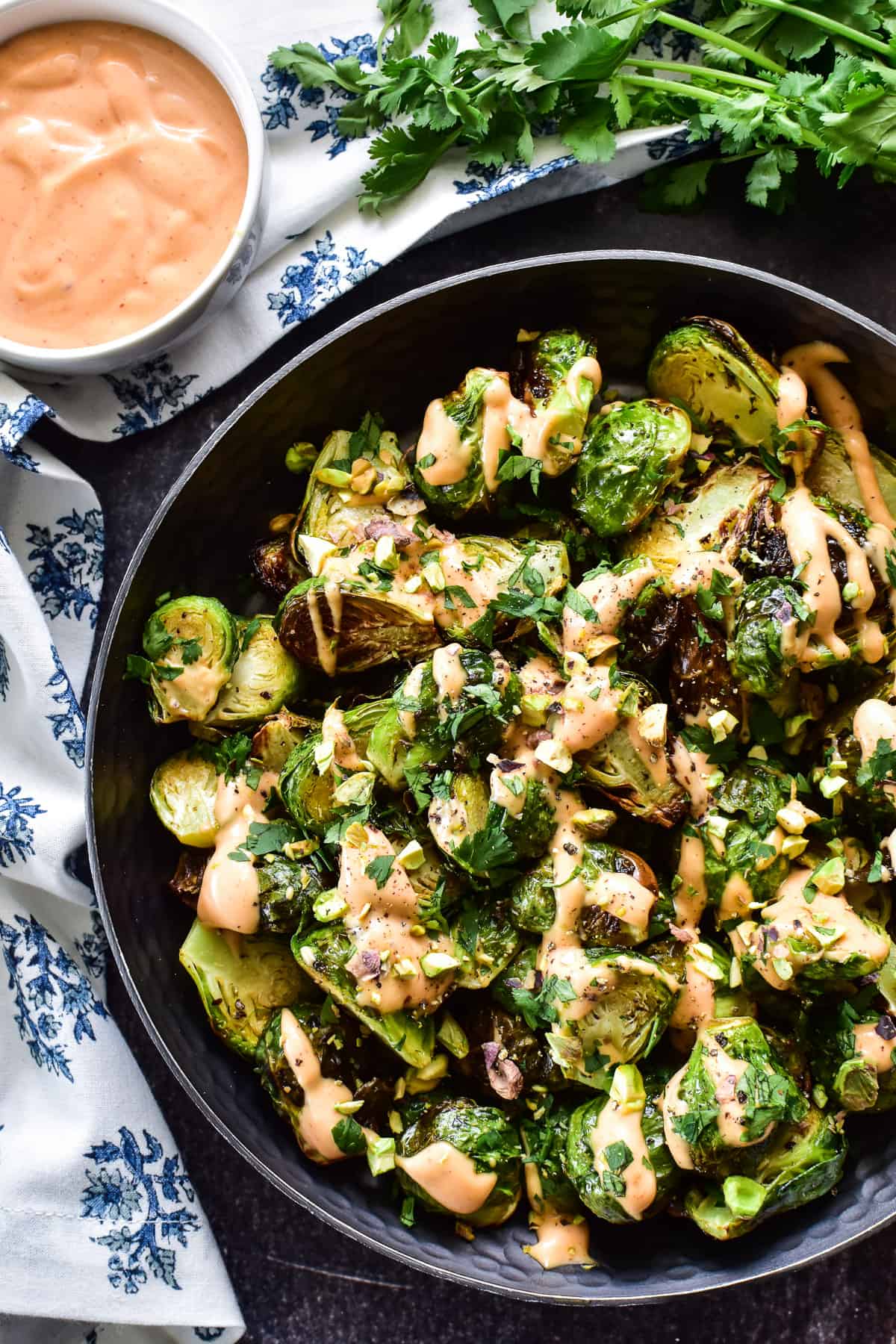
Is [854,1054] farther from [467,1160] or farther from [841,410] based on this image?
[841,410]

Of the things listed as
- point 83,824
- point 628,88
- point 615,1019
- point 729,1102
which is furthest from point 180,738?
point 628,88

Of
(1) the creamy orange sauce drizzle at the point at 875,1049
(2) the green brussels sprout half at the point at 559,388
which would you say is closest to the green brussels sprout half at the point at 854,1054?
(1) the creamy orange sauce drizzle at the point at 875,1049

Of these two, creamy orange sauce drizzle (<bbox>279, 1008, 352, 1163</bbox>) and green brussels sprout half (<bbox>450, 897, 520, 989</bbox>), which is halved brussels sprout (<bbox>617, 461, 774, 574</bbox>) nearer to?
green brussels sprout half (<bbox>450, 897, 520, 989</bbox>)

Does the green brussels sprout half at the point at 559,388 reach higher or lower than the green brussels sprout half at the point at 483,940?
higher

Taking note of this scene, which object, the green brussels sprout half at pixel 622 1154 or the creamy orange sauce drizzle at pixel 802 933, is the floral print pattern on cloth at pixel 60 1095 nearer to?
the green brussels sprout half at pixel 622 1154

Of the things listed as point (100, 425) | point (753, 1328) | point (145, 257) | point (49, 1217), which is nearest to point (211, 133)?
point (145, 257)
